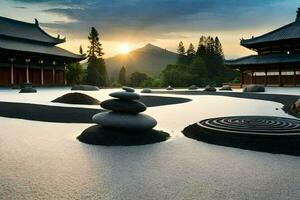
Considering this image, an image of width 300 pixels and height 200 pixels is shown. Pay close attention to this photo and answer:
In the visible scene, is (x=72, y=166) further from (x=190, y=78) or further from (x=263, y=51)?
(x=190, y=78)

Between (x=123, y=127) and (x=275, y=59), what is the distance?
34993 mm

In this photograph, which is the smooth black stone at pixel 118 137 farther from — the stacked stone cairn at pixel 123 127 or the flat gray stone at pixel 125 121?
the flat gray stone at pixel 125 121

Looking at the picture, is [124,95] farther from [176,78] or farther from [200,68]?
[200,68]

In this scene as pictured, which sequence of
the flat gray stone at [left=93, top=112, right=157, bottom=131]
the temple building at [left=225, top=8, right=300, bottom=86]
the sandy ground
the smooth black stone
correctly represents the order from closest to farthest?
1. the sandy ground
2. the smooth black stone
3. the flat gray stone at [left=93, top=112, right=157, bottom=131]
4. the temple building at [left=225, top=8, right=300, bottom=86]

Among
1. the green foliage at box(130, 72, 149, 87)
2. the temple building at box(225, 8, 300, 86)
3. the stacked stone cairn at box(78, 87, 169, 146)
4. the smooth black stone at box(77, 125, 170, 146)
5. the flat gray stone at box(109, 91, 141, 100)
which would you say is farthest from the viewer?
the green foliage at box(130, 72, 149, 87)

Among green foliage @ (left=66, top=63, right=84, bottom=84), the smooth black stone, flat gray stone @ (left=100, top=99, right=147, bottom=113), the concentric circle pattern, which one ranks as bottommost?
the smooth black stone

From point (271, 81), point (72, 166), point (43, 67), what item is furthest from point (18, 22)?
point (72, 166)

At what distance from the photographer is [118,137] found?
848 cm

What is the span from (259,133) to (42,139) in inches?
219

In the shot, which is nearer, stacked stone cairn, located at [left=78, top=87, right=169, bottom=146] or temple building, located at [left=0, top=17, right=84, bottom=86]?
stacked stone cairn, located at [left=78, top=87, right=169, bottom=146]

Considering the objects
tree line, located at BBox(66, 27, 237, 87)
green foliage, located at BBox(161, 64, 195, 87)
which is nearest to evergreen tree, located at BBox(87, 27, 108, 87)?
tree line, located at BBox(66, 27, 237, 87)

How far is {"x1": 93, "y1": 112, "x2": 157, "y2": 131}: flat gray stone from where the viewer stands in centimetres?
884

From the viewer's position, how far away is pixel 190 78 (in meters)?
62.3

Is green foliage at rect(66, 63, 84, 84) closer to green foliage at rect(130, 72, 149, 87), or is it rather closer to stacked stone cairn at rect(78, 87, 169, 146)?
green foliage at rect(130, 72, 149, 87)
